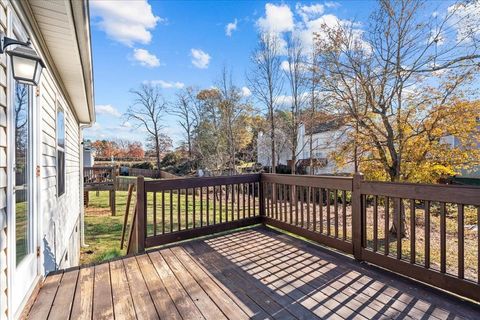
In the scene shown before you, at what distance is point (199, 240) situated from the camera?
156 inches

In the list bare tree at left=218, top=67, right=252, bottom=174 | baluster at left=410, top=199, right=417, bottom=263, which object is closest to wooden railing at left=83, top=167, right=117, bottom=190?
bare tree at left=218, top=67, right=252, bottom=174

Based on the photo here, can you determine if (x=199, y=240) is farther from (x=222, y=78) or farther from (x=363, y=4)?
(x=222, y=78)

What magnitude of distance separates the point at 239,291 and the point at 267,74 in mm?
9010

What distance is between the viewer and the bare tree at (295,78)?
983 centimetres

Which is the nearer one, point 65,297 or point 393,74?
point 65,297

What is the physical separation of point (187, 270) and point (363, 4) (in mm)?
7858

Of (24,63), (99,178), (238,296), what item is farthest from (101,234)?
(24,63)

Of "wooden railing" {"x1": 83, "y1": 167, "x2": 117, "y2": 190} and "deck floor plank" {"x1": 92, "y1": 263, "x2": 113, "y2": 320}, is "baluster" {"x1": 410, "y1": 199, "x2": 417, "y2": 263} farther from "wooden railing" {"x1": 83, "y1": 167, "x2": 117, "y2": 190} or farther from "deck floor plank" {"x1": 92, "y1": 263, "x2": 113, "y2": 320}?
"wooden railing" {"x1": 83, "y1": 167, "x2": 117, "y2": 190}

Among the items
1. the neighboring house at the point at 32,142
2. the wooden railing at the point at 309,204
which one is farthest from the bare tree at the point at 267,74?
the neighboring house at the point at 32,142

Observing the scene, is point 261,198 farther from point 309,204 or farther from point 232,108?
point 232,108

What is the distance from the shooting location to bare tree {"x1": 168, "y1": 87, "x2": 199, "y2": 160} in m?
20.1

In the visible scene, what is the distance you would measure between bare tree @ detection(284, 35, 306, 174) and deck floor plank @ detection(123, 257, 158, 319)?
25.9ft

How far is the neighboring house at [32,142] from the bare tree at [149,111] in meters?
23.2

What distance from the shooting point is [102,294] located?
7.86ft
